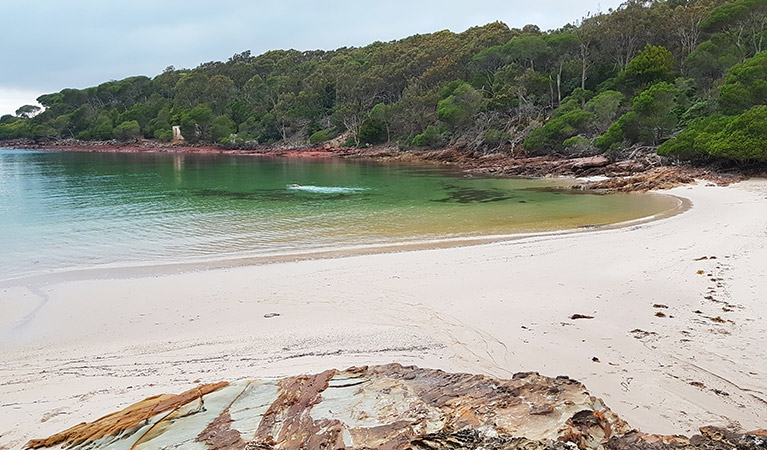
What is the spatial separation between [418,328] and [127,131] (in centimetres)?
9649

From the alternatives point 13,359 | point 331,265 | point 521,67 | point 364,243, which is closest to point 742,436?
point 13,359

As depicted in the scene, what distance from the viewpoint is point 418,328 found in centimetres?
599

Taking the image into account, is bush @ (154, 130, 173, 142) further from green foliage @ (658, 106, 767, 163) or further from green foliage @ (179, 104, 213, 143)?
green foliage @ (658, 106, 767, 163)

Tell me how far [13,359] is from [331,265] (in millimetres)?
5422

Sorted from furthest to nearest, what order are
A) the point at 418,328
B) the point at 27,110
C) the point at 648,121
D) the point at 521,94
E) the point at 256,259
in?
1. the point at 27,110
2. the point at 521,94
3. the point at 648,121
4. the point at 256,259
5. the point at 418,328

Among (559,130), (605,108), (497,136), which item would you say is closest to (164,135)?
(497,136)

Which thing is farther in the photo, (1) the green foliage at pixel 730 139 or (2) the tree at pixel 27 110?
(2) the tree at pixel 27 110

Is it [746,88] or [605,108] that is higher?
[605,108]

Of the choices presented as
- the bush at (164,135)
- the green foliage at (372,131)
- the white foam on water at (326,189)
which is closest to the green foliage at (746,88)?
the white foam on water at (326,189)

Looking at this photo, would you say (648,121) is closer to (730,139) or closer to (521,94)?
(730,139)

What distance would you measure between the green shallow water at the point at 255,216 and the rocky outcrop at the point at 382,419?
796 cm

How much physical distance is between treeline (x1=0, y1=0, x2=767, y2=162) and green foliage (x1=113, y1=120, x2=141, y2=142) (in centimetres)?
24

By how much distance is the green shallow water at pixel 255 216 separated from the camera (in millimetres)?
11930

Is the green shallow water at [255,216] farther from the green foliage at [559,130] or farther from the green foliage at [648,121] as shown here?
the green foliage at [559,130]
